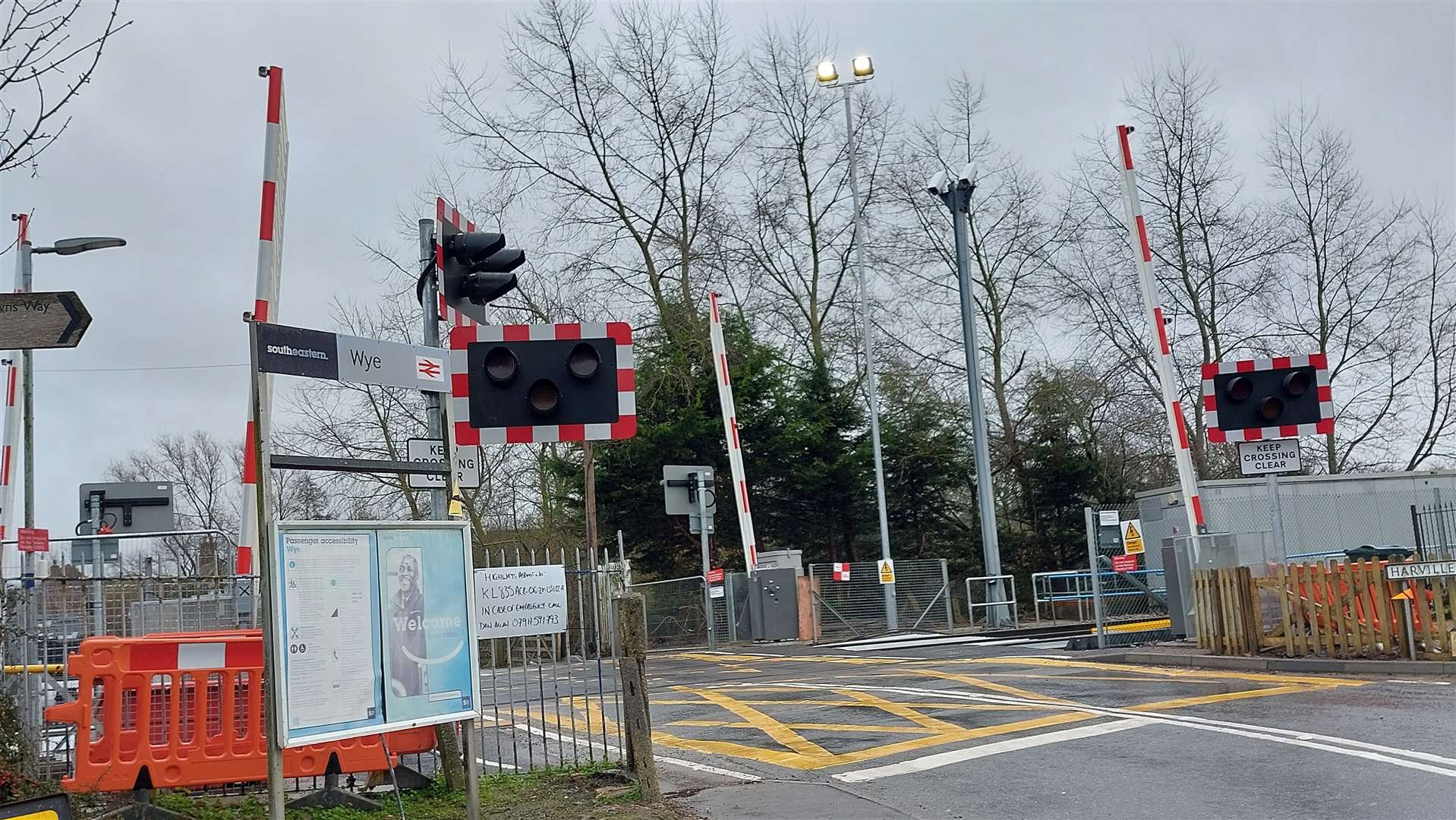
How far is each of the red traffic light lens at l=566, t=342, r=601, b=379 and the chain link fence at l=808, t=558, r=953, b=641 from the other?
21.6 m

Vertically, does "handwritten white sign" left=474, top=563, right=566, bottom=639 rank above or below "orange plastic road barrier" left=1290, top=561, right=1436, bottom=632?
above

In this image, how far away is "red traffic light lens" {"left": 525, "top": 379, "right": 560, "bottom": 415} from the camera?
882 cm

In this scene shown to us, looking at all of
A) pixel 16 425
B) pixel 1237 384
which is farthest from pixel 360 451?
pixel 1237 384

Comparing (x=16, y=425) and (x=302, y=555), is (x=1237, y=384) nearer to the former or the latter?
(x=302, y=555)

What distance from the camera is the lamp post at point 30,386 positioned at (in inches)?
549

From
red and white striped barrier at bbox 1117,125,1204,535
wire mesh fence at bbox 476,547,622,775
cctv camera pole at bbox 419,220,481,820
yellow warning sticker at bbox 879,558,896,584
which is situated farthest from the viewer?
yellow warning sticker at bbox 879,558,896,584

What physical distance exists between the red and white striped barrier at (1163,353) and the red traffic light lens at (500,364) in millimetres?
12666

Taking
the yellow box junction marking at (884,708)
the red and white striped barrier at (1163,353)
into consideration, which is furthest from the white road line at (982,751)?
the red and white striped barrier at (1163,353)

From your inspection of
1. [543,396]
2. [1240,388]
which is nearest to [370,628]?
[543,396]

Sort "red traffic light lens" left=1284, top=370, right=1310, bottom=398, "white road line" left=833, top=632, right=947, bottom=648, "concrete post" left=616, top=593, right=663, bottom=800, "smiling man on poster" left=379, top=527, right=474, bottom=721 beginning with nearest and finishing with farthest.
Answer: "smiling man on poster" left=379, top=527, right=474, bottom=721, "concrete post" left=616, top=593, right=663, bottom=800, "red traffic light lens" left=1284, top=370, right=1310, bottom=398, "white road line" left=833, top=632, right=947, bottom=648

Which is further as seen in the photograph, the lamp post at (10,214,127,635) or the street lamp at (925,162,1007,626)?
the street lamp at (925,162,1007,626)

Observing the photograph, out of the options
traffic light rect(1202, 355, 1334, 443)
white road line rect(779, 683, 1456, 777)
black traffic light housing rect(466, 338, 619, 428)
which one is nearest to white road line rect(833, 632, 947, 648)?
traffic light rect(1202, 355, 1334, 443)

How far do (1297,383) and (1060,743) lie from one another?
26.7 feet

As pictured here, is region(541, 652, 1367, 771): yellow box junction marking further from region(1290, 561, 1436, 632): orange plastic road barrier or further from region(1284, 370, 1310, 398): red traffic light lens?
region(1284, 370, 1310, 398): red traffic light lens
